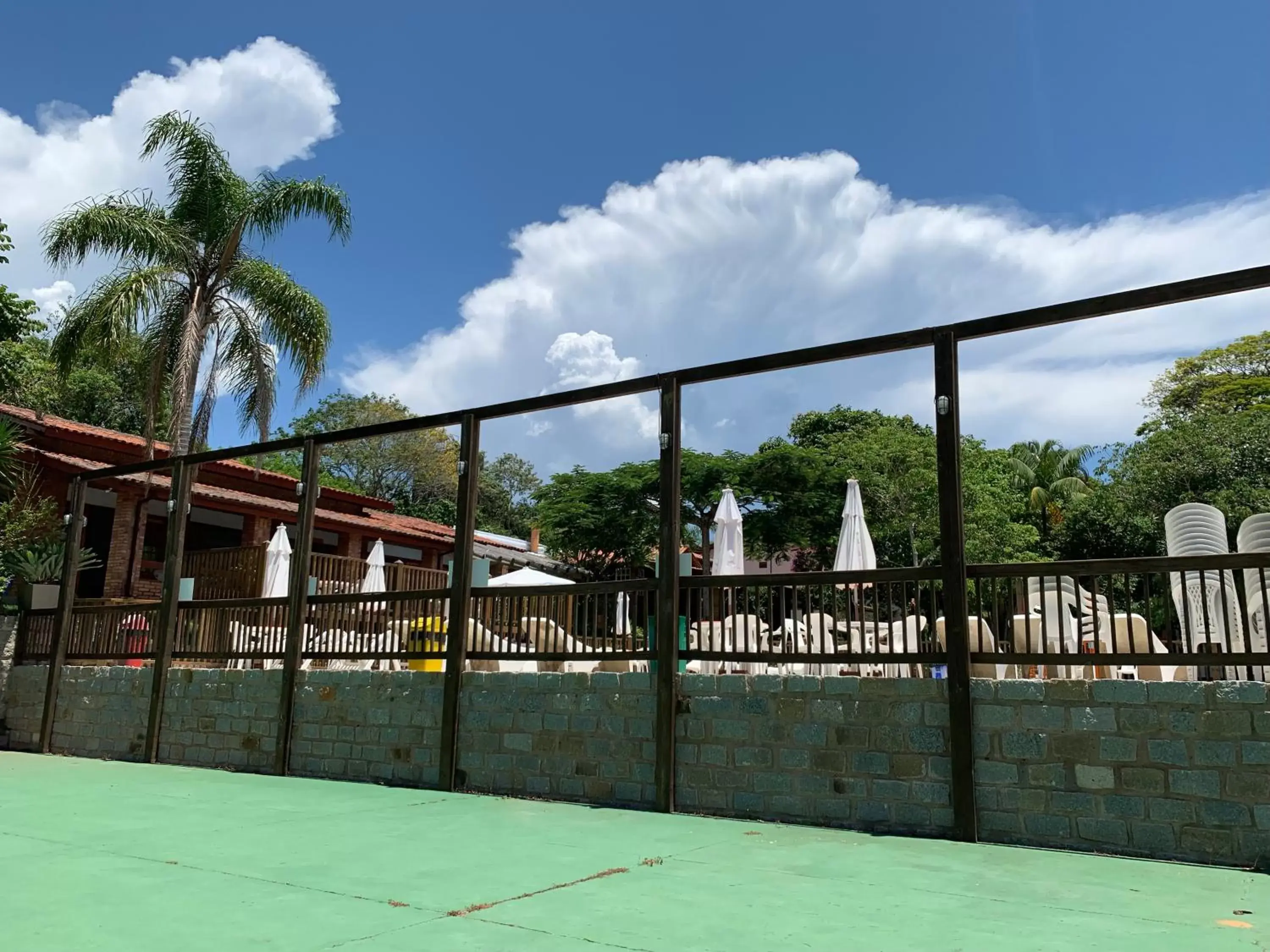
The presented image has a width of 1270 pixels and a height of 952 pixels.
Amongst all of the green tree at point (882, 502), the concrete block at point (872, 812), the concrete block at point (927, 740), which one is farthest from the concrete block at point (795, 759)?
the green tree at point (882, 502)

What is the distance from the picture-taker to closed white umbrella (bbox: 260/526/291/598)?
13.0 m

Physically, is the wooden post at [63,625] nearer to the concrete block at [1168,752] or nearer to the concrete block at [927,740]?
the concrete block at [927,740]

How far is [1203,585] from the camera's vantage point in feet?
18.8

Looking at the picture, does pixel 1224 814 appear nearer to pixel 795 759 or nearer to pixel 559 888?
pixel 795 759

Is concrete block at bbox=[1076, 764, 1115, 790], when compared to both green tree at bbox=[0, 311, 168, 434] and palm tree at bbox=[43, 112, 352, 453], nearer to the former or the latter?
palm tree at bbox=[43, 112, 352, 453]

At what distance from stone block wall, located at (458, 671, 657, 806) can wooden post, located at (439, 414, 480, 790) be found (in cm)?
8

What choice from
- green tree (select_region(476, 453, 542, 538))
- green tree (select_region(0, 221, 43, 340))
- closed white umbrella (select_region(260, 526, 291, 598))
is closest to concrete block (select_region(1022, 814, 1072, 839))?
closed white umbrella (select_region(260, 526, 291, 598))

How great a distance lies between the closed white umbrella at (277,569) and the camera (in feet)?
42.5

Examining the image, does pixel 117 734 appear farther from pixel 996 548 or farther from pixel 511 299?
pixel 511 299

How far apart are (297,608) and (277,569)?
11.3 ft

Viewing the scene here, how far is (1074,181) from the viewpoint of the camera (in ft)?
99.1

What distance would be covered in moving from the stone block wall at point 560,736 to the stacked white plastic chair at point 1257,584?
4.06m

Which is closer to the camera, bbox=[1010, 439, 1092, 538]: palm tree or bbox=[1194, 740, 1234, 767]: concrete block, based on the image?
bbox=[1194, 740, 1234, 767]: concrete block

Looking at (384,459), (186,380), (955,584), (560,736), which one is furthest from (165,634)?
(384,459)
